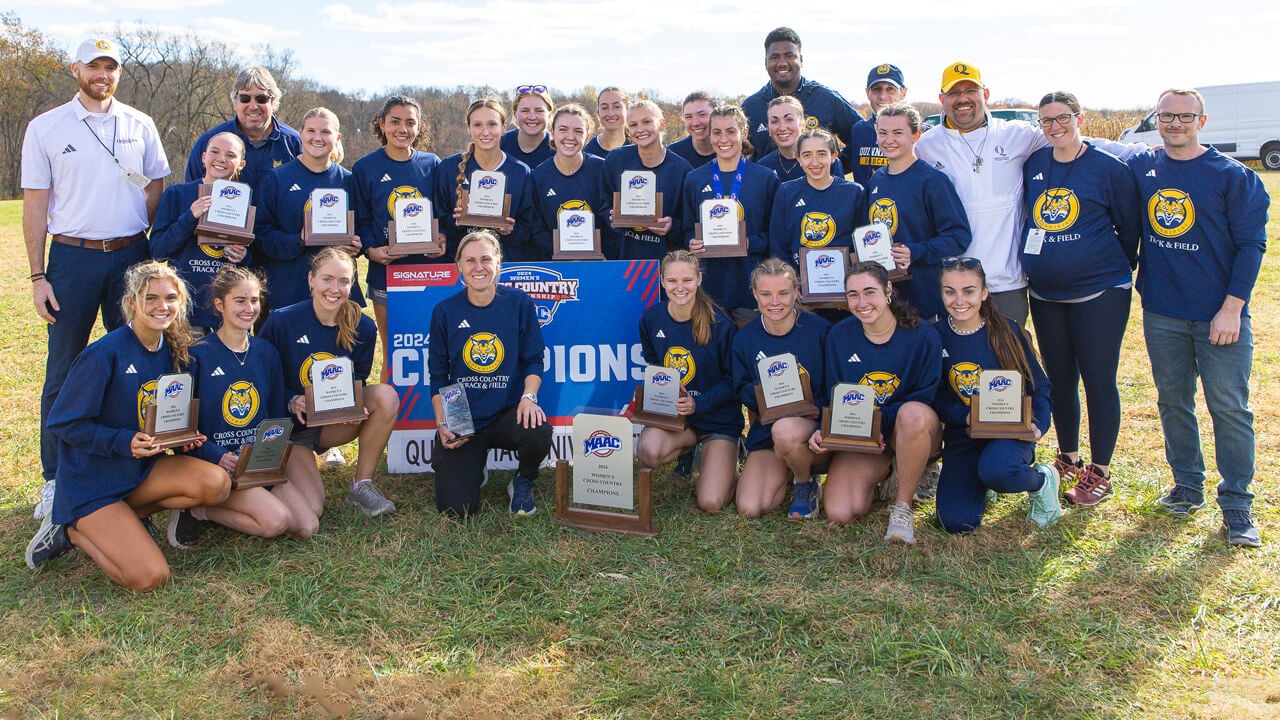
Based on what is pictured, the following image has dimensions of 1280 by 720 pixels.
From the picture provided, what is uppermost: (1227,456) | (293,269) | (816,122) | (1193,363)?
(816,122)

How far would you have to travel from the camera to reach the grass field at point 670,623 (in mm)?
3461

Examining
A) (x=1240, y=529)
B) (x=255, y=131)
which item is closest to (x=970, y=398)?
(x=1240, y=529)

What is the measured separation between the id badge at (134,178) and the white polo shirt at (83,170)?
0.01 meters

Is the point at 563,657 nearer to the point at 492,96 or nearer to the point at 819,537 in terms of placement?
the point at 819,537

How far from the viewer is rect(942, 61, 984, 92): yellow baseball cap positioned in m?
5.50

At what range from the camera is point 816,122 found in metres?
7.17

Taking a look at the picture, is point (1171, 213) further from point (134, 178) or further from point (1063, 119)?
point (134, 178)

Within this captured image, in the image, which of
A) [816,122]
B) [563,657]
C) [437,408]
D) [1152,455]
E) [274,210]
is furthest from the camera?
[816,122]

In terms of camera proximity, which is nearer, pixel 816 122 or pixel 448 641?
pixel 448 641

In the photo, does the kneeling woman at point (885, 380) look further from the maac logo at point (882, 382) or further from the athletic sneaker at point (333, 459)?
the athletic sneaker at point (333, 459)

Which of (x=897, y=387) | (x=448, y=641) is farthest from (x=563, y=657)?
(x=897, y=387)

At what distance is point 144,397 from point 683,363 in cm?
286

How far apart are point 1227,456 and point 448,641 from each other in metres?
4.00

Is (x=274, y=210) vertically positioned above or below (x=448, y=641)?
Answer: above
